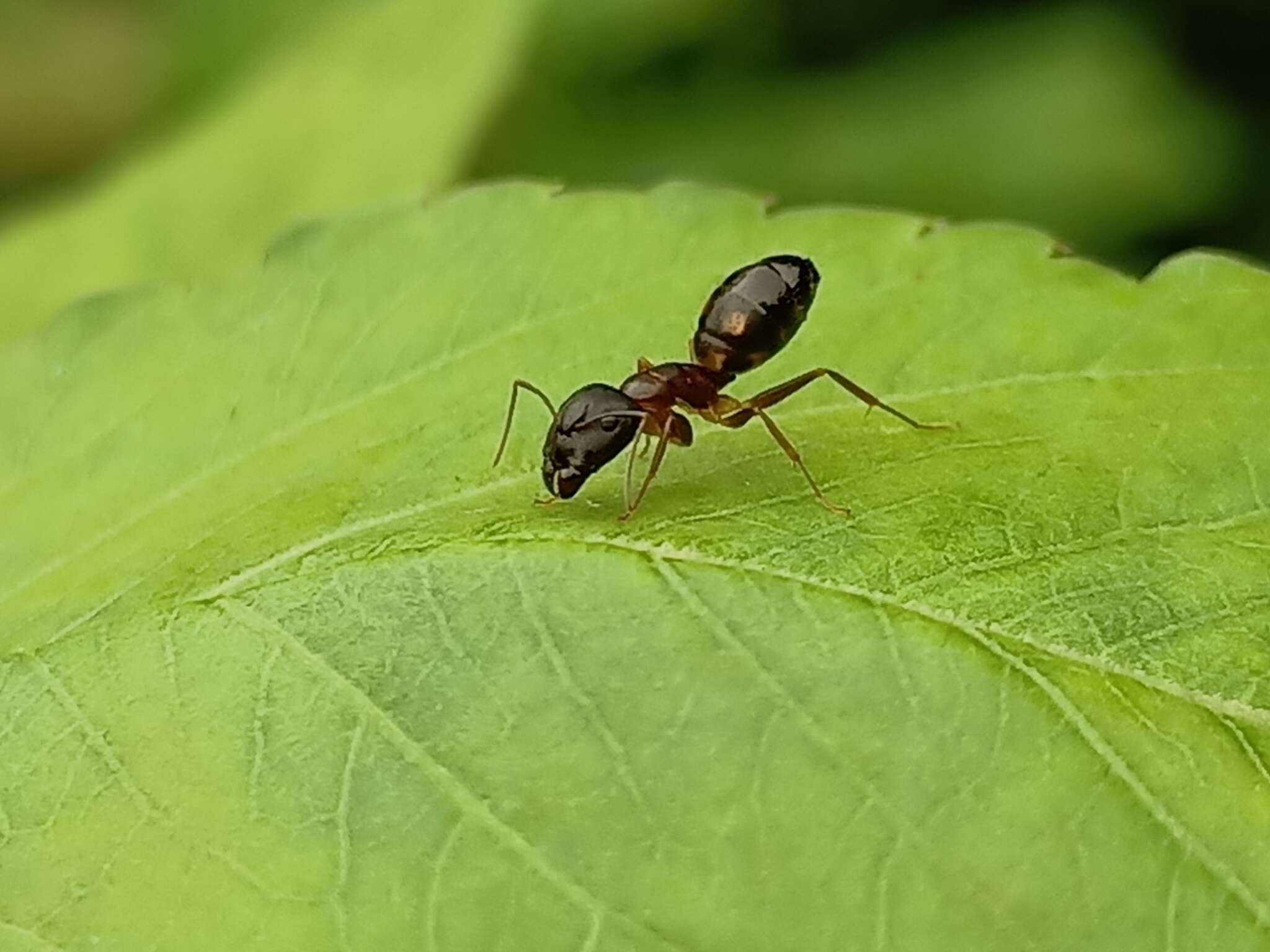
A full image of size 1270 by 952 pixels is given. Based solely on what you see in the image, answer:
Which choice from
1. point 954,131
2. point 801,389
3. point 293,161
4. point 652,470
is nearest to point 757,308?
point 801,389

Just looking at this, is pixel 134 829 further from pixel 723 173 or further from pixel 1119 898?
pixel 723 173

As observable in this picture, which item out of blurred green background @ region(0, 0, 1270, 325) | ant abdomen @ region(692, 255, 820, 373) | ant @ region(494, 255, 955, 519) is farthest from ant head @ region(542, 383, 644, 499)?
blurred green background @ region(0, 0, 1270, 325)

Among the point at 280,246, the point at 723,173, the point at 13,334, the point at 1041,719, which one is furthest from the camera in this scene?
the point at 723,173

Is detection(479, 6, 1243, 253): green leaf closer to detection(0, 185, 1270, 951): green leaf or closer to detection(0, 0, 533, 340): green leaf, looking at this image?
detection(0, 0, 533, 340): green leaf

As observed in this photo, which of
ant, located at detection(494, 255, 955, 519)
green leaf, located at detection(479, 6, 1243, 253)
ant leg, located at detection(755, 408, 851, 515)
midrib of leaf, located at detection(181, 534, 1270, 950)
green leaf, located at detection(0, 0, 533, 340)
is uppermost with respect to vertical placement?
green leaf, located at detection(479, 6, 1243, 253)

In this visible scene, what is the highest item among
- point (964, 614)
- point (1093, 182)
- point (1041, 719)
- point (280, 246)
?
point (1093, 182)

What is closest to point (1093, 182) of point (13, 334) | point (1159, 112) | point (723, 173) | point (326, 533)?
point (1159, 112)
